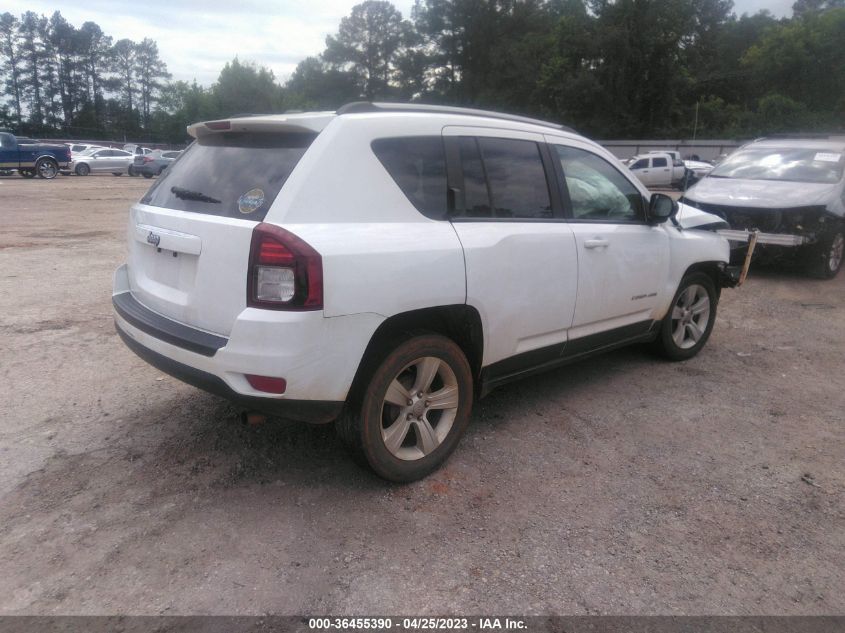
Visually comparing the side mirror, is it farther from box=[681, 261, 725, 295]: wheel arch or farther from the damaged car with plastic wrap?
the damaged car with plastic wrap

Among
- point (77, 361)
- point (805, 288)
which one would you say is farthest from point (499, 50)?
point (77, 361)

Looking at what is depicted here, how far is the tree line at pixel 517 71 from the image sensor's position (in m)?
53.4

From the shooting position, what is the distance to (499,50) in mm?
66562

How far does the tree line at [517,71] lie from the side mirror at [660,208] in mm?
48670

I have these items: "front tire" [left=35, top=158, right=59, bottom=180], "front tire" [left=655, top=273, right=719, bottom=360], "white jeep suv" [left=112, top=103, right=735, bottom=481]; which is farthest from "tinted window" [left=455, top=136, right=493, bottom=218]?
"front tire" [left=35, top=158, right=59, bottom=180]

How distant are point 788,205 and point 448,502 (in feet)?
23.6

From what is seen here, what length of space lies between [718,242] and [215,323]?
415cm

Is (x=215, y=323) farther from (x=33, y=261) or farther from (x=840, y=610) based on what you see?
(x=33, y=261)

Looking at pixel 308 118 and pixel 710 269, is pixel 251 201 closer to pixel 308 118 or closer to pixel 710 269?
pixel 308 118

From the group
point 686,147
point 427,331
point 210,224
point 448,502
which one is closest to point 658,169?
point 686,147

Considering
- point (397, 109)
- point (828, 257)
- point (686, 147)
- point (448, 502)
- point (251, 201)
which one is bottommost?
point (448, 502)

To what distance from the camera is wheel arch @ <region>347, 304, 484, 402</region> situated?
117 inches

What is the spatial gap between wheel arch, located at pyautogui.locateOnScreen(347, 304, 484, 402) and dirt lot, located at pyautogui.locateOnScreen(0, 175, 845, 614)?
0.59 m

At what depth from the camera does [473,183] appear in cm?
345
